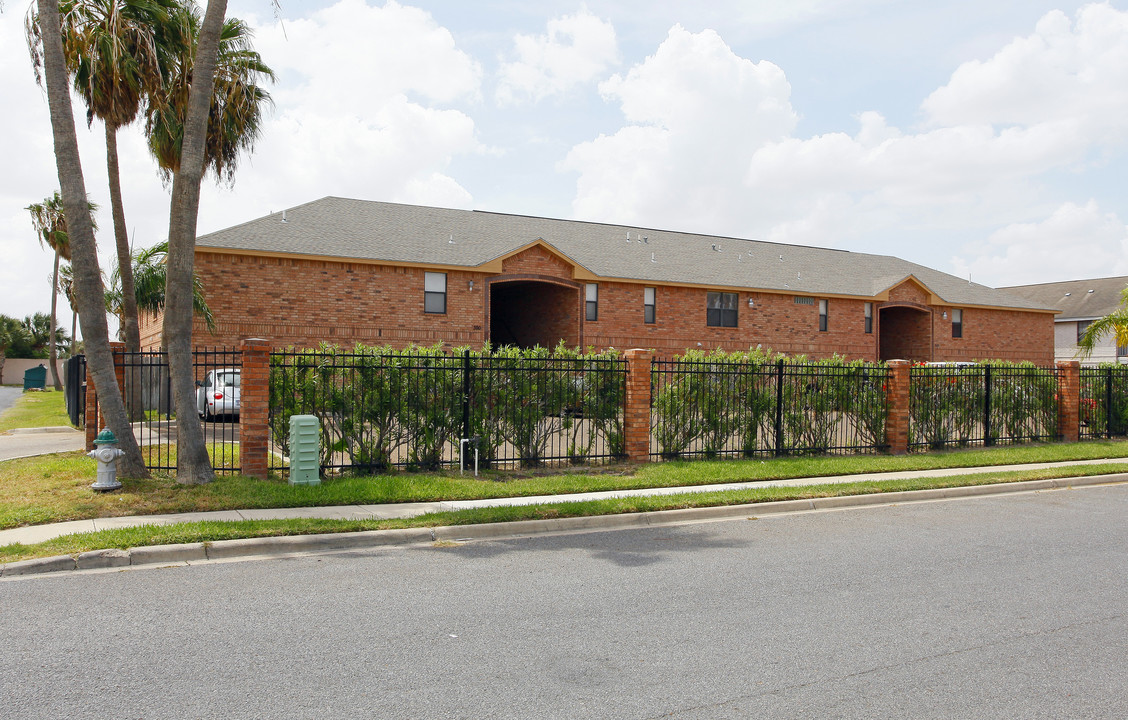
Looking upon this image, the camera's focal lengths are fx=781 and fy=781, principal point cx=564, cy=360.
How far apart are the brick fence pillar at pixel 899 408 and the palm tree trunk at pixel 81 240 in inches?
540

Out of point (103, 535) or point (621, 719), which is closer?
point (621, 719)

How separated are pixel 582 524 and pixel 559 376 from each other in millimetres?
4351

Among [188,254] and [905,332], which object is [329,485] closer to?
[188,254]

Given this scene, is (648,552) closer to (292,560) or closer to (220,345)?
(292,560)

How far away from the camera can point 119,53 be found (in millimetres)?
15125

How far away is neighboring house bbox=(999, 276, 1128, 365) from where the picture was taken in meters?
45.1

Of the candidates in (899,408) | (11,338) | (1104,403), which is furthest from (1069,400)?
(11,338)

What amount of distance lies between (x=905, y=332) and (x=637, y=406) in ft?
89.7

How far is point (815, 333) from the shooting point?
109ft

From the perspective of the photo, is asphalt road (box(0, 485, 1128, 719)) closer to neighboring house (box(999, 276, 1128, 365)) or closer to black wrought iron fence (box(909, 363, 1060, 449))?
black wrought iron fence (box(909, 363, 1060, 449))

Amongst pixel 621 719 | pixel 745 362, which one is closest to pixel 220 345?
pixel 745 362

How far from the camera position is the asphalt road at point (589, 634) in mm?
4250

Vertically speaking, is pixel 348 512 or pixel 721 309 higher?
pixel 721 309

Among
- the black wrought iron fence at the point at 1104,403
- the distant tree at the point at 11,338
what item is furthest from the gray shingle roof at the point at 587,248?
the distant tree at the point at 11,338
